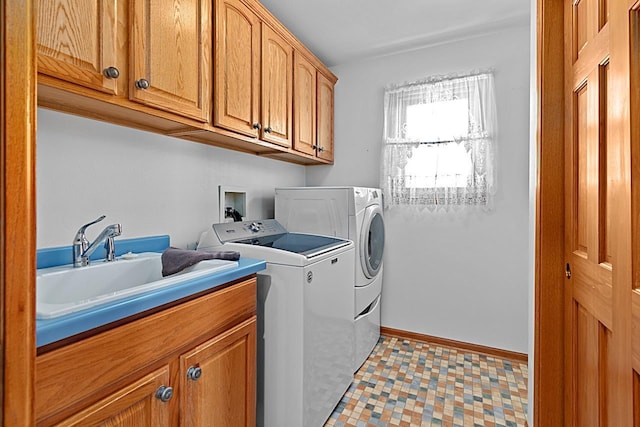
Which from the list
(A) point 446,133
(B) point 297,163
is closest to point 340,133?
(B) point 297,163

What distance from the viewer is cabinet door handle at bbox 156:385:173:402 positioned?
983 mm

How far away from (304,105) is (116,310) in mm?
1933

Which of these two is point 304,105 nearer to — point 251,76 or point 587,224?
point 251,76

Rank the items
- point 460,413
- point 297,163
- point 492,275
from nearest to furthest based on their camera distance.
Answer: point 460,413 < point 492,275 < point 297,163

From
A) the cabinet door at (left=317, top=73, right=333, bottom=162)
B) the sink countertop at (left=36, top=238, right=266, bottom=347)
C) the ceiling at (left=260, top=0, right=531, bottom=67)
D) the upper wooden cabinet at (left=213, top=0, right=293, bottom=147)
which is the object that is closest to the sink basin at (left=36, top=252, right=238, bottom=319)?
the sink countertop at (left=36, top=238, right=266, bottom=347)

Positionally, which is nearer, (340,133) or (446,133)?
(446,133)

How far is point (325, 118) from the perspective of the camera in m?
2.75

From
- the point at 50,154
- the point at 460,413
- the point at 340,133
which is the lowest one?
the point at 460,413

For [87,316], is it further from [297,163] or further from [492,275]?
[492,275]

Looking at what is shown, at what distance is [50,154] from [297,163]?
74.8 inches

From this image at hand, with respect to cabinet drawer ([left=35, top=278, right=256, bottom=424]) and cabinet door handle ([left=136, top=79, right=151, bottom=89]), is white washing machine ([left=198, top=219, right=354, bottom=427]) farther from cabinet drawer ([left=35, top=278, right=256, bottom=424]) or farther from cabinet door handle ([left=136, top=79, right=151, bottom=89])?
cabinet door handle ([left=136, top=79, right=151, bottom=89])

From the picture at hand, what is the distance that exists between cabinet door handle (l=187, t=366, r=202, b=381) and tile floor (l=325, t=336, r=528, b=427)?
98 centimetres

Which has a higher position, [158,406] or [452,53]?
[452,53]

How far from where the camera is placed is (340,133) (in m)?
2.95
